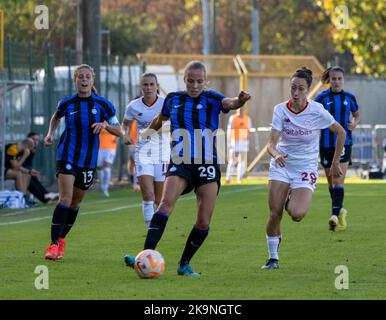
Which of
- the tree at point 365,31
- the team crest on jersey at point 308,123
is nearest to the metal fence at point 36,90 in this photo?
the team crest on jersey at point 308,123

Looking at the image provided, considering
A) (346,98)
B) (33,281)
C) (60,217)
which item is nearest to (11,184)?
(346,98)

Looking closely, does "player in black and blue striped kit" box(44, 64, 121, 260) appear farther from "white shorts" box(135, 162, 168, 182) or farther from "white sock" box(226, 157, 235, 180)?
"white sock" box(226, 157, 235, 180)

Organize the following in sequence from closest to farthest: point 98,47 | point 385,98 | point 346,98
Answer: point 346,98 → point 98,47 → point 385,98

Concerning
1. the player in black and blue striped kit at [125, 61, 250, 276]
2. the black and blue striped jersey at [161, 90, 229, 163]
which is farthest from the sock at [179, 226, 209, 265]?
the black and blue striped jersey at [161, 90, 229, 163]

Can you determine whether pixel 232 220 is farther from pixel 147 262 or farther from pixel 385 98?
pixel 385 98

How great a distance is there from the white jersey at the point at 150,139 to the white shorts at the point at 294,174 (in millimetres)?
3276

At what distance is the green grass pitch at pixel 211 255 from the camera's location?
12164 mm

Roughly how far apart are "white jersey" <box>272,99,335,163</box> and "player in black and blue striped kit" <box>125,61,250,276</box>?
1.22 m

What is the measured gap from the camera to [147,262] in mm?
12930

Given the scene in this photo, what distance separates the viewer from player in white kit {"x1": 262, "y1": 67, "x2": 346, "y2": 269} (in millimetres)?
14047

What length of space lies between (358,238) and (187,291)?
6.03 meters

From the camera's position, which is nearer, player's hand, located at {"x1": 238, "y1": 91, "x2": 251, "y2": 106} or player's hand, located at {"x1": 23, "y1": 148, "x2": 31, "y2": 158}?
player's hand, located at {"x1": 238, "y1": 91, "x2": 251, "y2": 106}

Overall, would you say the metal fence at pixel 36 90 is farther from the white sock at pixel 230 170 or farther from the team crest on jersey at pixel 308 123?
the team crest on jersey at pixel 308 123

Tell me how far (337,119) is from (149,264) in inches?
288
